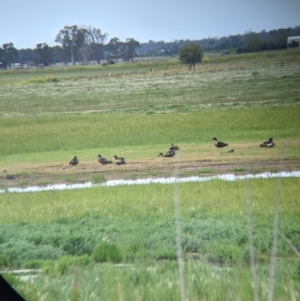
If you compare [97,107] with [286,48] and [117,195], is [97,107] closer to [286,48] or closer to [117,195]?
[117,195]

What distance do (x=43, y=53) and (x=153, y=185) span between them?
4.46ft

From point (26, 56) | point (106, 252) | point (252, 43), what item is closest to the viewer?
point (106, 252)

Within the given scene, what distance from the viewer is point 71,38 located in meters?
3.72

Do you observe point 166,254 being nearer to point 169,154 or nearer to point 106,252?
point 106,252

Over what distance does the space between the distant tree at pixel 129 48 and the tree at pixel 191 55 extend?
0.35 metres

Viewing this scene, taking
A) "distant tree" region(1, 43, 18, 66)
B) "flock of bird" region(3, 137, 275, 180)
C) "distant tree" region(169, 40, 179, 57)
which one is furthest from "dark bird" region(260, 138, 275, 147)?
"distant tree" region(1, 43, 18, 66)

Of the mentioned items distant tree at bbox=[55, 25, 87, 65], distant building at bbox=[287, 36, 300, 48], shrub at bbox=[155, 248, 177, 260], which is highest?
distant tree at bbox=[55, 25, 87, 65]

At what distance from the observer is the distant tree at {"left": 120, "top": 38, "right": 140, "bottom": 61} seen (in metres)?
3.79

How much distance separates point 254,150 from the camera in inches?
143

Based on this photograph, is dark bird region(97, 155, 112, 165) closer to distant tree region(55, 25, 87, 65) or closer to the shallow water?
the shallow water

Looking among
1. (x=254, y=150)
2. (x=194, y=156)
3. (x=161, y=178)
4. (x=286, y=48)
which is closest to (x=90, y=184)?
(x=161, y=178)

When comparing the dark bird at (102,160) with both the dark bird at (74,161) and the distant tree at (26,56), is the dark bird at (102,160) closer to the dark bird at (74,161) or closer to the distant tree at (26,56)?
the dark bird at (74,161)

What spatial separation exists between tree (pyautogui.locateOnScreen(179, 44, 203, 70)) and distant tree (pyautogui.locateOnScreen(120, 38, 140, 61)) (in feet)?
1.14

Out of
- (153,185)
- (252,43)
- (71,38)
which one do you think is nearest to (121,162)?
(153,185)
